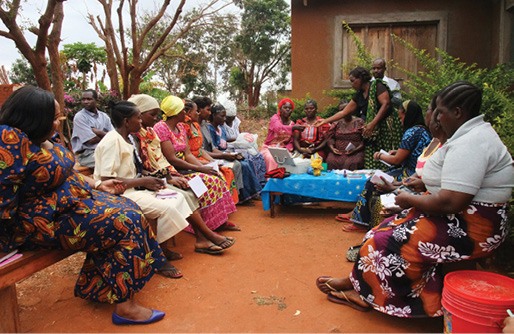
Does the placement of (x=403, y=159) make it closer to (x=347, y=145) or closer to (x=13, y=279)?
(x=347, y=145)

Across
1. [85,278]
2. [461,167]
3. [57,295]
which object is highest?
[461,167]

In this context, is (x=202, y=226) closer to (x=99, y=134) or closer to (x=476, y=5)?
(x=99, y=134)

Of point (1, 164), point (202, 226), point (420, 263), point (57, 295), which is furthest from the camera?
point (202, 226)

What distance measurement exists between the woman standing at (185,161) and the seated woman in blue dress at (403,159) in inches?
62.8

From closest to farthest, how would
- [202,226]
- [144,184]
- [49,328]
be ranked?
[49,328] → [144,184] → [202,226]

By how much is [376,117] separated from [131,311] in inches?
159

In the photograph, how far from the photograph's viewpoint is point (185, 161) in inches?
173

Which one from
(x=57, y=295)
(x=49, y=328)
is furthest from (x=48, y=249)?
(x=57, y=295)

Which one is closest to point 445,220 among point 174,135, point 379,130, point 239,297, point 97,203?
point 239,297

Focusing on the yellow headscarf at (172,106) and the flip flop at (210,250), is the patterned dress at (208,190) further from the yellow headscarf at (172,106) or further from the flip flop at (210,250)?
the flip flop at (210,250)

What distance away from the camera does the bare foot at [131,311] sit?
8.36 ft

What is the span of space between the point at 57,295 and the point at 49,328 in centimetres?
50

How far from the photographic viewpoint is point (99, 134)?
517cm

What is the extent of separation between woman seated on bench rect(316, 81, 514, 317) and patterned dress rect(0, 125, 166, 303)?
5.19ft
